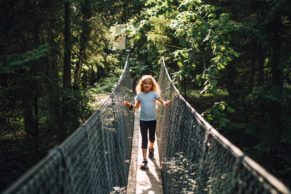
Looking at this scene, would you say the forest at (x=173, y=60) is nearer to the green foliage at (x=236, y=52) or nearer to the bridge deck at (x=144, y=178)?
the green foliage at (x=236, y=52)

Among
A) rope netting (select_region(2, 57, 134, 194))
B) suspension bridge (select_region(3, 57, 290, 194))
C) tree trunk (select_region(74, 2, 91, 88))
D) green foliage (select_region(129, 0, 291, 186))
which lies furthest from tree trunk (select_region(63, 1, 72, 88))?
rope netting (select_region(2, 57, 134, 194))

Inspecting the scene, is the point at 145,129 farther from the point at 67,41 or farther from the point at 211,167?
the point at 211,167

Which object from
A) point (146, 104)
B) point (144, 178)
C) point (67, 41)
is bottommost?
point (144, 178)

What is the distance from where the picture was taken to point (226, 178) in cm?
197

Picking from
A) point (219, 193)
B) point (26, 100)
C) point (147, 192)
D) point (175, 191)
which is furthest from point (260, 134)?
point (219, 193)

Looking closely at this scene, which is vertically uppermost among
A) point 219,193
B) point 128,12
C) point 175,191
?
point 128,12

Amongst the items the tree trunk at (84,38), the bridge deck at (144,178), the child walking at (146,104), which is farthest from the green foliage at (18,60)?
the tree trunk at (84,38)

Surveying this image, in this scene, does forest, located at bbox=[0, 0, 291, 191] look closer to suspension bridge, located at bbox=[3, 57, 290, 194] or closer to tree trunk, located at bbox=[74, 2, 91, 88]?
tree trunk, located at bbox=[74, 2, 91, 88]

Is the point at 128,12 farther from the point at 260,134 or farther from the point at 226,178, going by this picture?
the point at 226,178

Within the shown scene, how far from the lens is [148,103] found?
576 centimetres

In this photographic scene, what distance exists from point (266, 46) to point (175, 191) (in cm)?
313

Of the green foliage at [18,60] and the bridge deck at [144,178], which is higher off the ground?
the green foliage at [18,60]

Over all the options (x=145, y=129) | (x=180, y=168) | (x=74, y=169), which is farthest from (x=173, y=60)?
(x=74, y=169)

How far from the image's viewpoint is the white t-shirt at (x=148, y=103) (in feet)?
18.9
